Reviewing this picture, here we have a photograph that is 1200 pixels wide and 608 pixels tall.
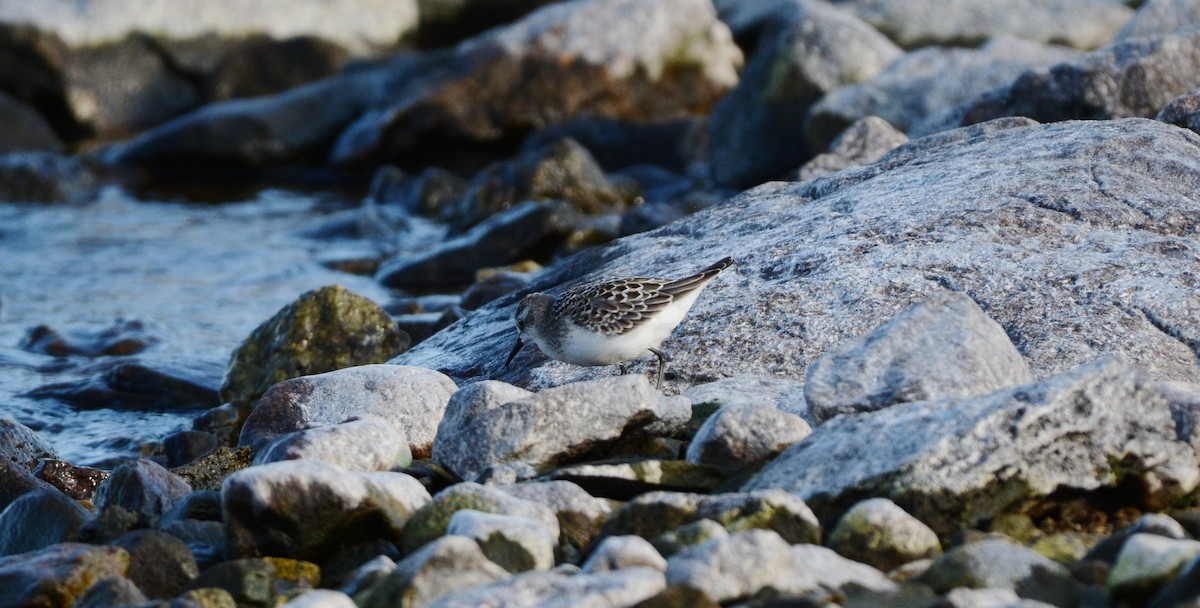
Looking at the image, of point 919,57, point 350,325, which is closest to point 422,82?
point 919,57

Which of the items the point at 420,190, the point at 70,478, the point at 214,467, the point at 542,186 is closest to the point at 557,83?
the point at 420,190

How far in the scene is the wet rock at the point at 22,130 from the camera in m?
20.4

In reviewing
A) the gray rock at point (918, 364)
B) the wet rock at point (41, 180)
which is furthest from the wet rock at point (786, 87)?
the gray rock at point (918, 364)

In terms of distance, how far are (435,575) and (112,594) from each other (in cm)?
106

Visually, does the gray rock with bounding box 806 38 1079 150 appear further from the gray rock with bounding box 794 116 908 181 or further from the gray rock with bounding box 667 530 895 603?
the gray rock with bounding box 667 530 895 603

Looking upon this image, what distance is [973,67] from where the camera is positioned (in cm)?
1399

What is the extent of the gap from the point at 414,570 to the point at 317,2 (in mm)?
21233

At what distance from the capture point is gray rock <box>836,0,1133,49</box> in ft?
62.1

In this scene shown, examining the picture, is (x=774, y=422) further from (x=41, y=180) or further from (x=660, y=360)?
(x=41, y=180)

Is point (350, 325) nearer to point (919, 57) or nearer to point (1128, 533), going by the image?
point (1128, 533)

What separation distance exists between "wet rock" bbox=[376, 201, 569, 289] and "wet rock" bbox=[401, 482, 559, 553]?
817 cm

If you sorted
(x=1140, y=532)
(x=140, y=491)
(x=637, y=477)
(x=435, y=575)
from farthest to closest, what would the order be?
(x=140, y=491) < (x=637, y=477) < (x=1140, y=532) < (x=435, y=575)

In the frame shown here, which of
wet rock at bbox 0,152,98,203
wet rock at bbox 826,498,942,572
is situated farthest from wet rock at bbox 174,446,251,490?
wet rock at bbox 0,152,98,203

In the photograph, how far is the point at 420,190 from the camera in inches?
658
